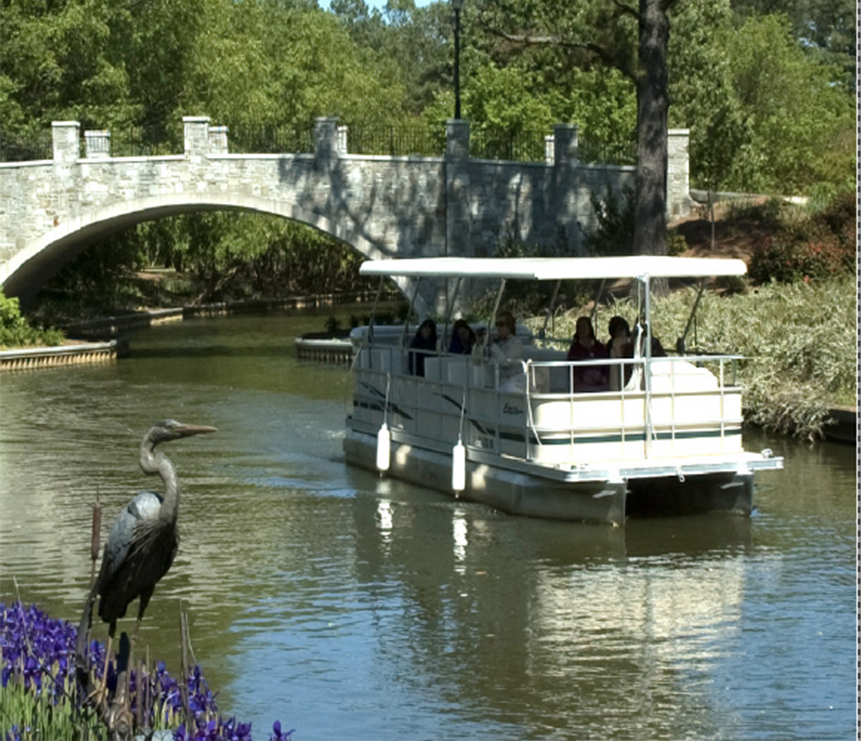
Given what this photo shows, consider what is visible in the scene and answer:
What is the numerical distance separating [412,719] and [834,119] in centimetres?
5045

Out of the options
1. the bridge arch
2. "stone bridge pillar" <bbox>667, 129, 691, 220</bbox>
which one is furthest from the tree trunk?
"stone bridge pillar" <bbox>667, 129, 691, 220</bbox>

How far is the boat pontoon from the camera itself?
629 inches

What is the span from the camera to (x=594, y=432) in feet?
52.6

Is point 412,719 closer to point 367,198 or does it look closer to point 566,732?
point 566,732

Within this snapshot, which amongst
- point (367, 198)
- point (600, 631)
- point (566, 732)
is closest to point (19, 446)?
point (600, 631)

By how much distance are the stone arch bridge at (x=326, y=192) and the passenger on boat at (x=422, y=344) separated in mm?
19149

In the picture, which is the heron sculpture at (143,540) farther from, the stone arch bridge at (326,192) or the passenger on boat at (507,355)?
the stone arch bridge at (326,192)

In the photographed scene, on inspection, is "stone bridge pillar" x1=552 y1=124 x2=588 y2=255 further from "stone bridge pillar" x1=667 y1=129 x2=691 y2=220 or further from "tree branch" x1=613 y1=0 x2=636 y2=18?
"tree branch" x1=613 y1=0 x2=636 y2=18

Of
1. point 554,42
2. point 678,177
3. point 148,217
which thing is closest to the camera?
point 554,42

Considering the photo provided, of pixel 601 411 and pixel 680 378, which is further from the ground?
pixel 680 378

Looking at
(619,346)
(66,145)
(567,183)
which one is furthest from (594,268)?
(66,145)

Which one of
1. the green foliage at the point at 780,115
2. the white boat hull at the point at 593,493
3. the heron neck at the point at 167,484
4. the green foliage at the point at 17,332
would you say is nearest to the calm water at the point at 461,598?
the white boat hull at the point at 593,493

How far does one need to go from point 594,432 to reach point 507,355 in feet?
5.65

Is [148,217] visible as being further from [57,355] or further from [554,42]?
[554,42]
